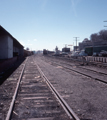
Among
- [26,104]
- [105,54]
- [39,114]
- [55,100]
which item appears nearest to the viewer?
[39,114]

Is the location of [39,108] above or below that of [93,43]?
below

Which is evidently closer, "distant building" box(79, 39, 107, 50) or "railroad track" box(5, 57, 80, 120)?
"railroad track" box(5, 57, 80, 120)

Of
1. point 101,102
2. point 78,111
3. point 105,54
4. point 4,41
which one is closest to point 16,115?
point 78,111

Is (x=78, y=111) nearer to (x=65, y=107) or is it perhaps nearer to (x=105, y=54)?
(x=65, y=107)

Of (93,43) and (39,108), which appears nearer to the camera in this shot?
(39,108)

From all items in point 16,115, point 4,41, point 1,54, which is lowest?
point 16,115

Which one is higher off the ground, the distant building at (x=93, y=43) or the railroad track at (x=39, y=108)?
the distant building at (x=93, y=43)

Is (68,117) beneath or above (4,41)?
beneath

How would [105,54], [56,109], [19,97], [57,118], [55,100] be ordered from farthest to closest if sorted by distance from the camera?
1. [105,54]
2. [19,97]
3. [55,100]
4. [56,109]
5. [57,118]

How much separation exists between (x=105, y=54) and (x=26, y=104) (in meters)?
34.1

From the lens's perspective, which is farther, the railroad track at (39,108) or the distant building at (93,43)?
the distant building at (93,43)

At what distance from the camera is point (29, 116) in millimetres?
3975

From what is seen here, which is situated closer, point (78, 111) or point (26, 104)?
point (78, 111)

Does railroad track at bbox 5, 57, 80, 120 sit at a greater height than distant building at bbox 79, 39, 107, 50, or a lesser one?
lesser
